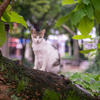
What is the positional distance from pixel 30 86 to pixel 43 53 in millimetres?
617

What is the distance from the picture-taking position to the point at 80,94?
738 millimetres

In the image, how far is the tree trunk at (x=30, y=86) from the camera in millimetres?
550

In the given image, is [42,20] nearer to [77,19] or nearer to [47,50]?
[47,50]

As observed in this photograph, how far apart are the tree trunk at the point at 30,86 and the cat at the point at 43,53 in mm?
468

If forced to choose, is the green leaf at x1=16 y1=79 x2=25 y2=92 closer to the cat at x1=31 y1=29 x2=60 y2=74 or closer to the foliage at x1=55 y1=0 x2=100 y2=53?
the foliage at x1=55 y1=0 x2=100 y2=53

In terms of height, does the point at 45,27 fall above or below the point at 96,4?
above

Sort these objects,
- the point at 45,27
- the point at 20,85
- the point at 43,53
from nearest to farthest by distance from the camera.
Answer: the point at 20,85 → the point at 43,53 → the point at 45,27

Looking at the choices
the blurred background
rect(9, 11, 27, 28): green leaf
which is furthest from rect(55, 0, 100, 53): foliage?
the blurred background

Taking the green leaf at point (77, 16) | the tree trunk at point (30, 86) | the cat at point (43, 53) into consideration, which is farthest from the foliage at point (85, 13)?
the cat at point (43, 53)

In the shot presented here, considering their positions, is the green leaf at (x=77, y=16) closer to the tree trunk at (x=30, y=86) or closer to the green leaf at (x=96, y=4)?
the green leaf at (x=96, y=4)

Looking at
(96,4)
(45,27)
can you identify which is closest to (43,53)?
(96,4)

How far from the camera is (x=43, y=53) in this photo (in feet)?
3.93

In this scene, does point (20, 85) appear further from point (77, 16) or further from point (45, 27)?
point (45, 27)

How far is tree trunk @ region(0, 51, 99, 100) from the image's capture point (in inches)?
21.7
